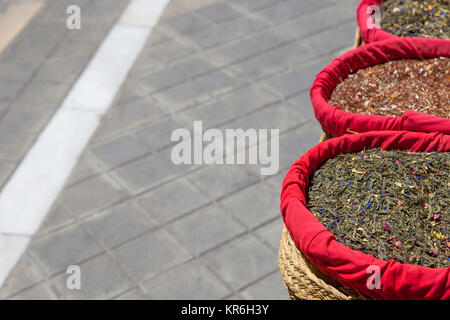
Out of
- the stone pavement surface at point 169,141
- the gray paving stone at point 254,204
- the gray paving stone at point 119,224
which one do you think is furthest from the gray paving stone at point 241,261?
the gray paving stone at point 119,224

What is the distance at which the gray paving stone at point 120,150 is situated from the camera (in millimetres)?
5562

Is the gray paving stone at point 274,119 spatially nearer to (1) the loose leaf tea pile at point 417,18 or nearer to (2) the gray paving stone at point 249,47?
(2) the gray paving stone at point 249,47

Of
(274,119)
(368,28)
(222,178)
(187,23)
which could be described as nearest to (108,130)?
(222,178)

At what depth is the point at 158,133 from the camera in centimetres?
581

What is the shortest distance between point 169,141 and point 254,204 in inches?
45.6

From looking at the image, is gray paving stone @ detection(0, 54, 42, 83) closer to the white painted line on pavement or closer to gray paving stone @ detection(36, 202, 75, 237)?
the white painted line on pavement

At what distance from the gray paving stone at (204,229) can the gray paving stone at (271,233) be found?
16cm

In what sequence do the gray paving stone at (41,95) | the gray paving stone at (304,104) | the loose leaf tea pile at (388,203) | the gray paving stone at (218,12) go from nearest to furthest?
the loose leaf tea pile at (388,203) → the gray paving stone at (304,104) → the gray paving stone at (41,95) → the gray paving stone at (218,12)

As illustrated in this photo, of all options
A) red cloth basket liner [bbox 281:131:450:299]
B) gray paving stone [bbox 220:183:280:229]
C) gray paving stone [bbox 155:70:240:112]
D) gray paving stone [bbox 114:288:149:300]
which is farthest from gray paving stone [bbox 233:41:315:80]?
red cloth basket liner [bbox 281:131:450:299]

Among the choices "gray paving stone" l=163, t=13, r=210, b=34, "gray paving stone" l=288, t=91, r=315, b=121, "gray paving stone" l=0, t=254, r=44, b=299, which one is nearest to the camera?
"gray paving stone" l=0, t=254, r=44, b=299

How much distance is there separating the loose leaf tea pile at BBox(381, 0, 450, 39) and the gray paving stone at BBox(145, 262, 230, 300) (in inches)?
86.1

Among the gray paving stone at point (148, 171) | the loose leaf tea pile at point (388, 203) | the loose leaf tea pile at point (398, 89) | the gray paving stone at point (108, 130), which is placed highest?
the loose leaf tea pile at point (398, 89)

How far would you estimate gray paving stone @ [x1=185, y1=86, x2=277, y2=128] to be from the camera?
19.5 feet

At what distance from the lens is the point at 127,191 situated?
5.23m
